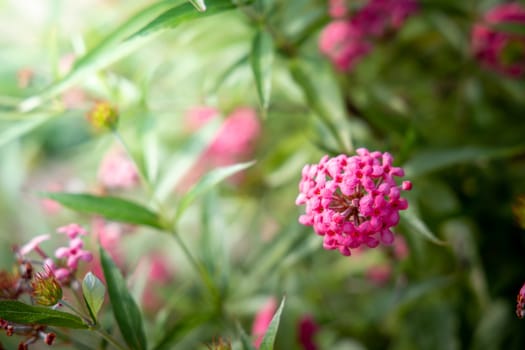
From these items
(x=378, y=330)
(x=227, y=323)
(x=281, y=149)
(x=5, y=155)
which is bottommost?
(x=378, y=330)

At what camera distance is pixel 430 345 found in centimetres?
131

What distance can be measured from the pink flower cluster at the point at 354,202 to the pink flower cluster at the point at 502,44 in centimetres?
70

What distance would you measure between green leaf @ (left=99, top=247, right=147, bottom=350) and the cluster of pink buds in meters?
0.11

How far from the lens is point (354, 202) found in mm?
824

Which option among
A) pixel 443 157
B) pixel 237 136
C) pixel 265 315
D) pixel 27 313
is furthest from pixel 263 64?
pixel 237 136

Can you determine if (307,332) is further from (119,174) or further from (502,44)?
→ (502,44)

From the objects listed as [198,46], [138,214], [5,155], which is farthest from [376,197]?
[5,155]

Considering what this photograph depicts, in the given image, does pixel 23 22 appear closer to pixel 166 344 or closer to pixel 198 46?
pixel 198 46

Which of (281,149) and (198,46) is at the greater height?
(198,46)

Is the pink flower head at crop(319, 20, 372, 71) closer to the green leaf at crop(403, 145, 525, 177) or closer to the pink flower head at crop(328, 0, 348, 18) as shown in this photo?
the pink flower head at crop(328, 0, 348, 18)

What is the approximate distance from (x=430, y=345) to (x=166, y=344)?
629 millimetres

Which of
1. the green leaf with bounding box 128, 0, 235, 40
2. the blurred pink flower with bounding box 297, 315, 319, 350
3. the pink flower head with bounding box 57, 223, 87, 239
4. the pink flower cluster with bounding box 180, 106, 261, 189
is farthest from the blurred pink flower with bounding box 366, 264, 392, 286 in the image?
the green leaf with bounding box 128, 0, 235, 40

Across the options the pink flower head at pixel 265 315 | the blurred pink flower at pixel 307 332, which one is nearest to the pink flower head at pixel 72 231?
the pink flower head at pixel 265 315

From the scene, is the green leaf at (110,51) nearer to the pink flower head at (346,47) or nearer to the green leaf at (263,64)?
the green leaf at (263,64)
